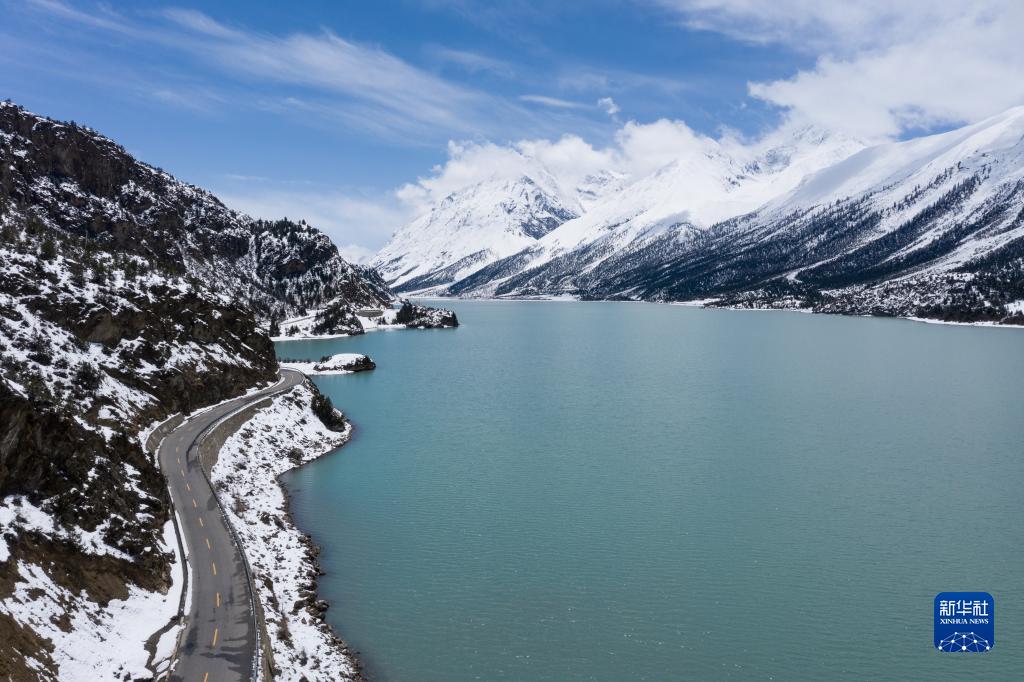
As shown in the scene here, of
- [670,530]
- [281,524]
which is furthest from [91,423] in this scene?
[670,530]

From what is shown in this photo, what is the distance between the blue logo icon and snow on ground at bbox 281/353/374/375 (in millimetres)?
100158

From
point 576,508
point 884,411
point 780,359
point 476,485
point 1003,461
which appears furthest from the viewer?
point 780,359

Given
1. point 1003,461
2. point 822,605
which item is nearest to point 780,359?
point 1003,461

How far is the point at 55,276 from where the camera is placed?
63094 mm

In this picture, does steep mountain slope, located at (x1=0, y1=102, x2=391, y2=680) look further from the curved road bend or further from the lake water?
the lake water

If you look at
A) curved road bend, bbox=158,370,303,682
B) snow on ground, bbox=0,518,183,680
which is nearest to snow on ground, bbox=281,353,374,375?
curved road bend, bbox=158,370,303,682

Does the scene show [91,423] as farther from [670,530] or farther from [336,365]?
[336,365]

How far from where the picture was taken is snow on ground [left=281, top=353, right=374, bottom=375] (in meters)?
121

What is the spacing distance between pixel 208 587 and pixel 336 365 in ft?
295

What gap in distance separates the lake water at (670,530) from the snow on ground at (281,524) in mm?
1624

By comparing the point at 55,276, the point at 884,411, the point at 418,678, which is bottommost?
the point at 418,678

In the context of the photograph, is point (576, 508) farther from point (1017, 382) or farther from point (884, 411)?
point (1017, 382)

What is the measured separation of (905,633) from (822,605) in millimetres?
3817

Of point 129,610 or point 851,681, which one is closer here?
point 851,681
